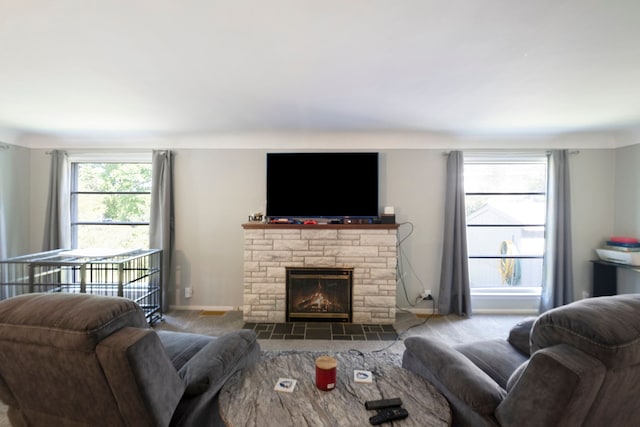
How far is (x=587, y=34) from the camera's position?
159cm

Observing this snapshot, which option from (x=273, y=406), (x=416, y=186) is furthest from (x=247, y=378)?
(x=416, y=186)

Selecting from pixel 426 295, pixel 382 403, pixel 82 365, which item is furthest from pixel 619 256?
pixel 82 365

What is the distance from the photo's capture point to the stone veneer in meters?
3.37

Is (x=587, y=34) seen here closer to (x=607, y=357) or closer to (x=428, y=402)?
(x=607, y=357)

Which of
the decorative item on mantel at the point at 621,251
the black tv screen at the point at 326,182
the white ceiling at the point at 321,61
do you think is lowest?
the decorative item on mantel at the point at 621,251

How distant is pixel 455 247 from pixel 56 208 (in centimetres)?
541

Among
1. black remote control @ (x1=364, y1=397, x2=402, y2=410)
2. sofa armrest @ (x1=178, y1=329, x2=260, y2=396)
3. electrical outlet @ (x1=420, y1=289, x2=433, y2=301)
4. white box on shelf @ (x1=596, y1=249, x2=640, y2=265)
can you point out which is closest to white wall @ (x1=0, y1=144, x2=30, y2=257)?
sofa armrest @ (x1=178, y1=329, x2=260, y2=396)

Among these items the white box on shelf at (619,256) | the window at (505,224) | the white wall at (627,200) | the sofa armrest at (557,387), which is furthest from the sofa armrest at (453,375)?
the white wall at (627,200)

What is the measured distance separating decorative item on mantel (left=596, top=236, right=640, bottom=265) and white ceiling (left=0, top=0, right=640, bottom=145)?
1.46 metres

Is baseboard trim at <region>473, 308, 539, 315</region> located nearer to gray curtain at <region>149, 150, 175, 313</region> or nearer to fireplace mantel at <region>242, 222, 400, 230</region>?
fireplace mantel at <region>242, 222, 400, 230</region>

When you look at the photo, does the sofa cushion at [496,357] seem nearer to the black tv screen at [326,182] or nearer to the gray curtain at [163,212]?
the black tv screen at [326,182]

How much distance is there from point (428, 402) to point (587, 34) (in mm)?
2206

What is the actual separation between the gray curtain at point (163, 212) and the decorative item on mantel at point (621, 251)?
5.68 m

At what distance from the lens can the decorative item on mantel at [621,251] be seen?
10.6 ft
